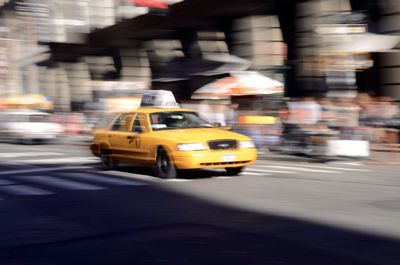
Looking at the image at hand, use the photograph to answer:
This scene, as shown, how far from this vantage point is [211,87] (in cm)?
2342

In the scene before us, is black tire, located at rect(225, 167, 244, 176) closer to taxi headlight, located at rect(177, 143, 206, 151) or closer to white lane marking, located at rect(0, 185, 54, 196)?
taxi headlight, located at rect(177, 143, 206, 151)

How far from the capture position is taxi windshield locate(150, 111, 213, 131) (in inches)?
518

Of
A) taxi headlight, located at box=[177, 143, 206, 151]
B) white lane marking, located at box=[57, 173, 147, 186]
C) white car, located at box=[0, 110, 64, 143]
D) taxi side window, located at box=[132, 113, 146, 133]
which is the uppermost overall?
taxi side window, located at box=[132, 113, 146, 133]

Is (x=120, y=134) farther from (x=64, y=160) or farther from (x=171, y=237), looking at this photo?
(x=171, y=237)

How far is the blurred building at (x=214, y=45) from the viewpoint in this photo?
23375mm

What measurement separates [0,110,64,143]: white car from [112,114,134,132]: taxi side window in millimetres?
15294

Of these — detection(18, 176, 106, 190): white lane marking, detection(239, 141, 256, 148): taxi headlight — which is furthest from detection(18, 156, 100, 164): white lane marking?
detection(239, 141, 256, 148): taxi headlight

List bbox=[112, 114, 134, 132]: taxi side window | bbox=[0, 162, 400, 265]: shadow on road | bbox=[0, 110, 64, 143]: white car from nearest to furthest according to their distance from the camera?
1. bbox=[0, 162, 400, 265]: shadow on road
2. bbox=[112, 114, 134, 132]: taxi side window
3. bbox=[0, 110, 64, 143]: white car

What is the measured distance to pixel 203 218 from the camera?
792cm

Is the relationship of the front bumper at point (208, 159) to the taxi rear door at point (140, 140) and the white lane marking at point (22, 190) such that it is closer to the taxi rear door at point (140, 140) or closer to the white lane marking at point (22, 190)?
the taxi rear door at point (140, 140)

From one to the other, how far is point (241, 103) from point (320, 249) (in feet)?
A: 55.7

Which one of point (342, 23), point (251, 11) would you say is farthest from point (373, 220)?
point (251, 11)

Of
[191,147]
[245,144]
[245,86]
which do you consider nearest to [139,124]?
[191,147]

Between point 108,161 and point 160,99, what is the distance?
11.8 meters
